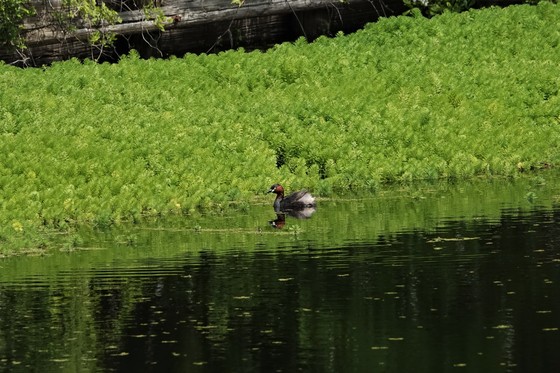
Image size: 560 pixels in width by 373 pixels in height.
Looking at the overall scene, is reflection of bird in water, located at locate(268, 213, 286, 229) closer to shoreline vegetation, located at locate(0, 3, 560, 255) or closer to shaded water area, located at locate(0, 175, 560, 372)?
shaded water area, located at locate(0, 175, 560, 372)

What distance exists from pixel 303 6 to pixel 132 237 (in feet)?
48.5

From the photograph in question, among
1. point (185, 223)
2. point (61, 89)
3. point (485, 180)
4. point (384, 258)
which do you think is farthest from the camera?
point (61, 89)

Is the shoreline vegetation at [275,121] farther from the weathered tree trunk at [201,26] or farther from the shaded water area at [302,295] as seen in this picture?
the weathered tree trunk at [201,26]

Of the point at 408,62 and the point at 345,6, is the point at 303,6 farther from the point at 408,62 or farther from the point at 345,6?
the point at 408,62

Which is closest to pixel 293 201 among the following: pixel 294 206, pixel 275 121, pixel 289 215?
pixel 294 206

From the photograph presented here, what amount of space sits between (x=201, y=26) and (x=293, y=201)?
12.2 m

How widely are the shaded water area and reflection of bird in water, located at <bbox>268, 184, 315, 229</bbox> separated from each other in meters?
0.37

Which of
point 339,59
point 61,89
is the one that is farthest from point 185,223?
point 339,59

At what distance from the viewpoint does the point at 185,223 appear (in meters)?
20.0

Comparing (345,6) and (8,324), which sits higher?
(345,6)

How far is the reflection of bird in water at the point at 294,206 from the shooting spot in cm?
2039

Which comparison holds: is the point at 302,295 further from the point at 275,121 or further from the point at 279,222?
the point at 275,121

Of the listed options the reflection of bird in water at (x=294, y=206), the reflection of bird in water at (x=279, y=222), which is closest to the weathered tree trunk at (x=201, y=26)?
the reflection of bird in water at (x=294, y=206)

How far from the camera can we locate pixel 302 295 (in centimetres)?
1493
